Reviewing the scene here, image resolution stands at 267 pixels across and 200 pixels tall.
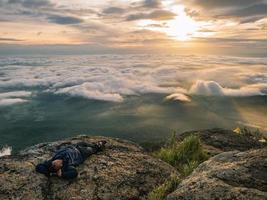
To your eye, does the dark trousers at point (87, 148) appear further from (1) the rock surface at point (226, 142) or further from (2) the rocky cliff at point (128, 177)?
(1) the rock surface at point (226, 142)

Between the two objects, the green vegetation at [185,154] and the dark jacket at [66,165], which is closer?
the dark jacket at [66,165]

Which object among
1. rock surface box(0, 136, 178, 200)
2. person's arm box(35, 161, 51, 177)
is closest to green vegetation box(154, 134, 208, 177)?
rock surface box(0, 136, 178, 200)

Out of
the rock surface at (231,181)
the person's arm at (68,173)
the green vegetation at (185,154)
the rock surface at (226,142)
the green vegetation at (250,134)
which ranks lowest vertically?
the green vegetation at (250,134)

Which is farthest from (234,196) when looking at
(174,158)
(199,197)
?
(174,158)

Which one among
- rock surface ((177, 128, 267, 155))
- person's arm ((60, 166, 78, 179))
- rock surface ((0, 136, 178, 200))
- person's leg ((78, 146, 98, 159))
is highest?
person's leg ((78, 146, 98, 159))

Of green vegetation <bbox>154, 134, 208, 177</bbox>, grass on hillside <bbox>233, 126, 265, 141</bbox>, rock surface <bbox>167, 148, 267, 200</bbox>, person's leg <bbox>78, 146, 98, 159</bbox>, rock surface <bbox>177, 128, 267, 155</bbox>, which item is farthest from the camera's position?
grass on hillside <bbox>233, 126, 265, 141</bbox>

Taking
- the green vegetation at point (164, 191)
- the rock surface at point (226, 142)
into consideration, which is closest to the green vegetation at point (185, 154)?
the rock surface at point (226, 142)

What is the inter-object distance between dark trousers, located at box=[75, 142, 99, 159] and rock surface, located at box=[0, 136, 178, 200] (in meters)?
0.19

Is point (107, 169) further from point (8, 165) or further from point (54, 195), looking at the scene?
point (8, 165)

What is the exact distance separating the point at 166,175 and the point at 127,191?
1.94 meters

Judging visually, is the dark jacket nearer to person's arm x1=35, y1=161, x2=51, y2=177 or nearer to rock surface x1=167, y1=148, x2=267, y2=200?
person's arm x1=35, y1=161, x2=51, y2=177

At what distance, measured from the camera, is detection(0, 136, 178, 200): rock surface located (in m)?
10.6

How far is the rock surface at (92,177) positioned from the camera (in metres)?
10.6

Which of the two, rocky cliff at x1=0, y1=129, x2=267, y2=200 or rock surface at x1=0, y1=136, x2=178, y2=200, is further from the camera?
rock surface at x1=0, y1=136, x2=178, y2=200
